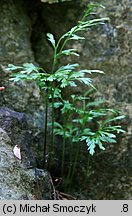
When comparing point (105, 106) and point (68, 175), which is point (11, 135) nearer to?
point (68, 175)

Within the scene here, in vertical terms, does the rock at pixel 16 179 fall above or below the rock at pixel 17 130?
below

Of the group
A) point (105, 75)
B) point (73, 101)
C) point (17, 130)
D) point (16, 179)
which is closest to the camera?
point (16, 179)

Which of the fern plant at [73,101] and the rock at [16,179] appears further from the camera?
the fern plant at [73,101]

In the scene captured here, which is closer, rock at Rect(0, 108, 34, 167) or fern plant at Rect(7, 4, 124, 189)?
fern plant at Rect(7, 4, 124, 189)

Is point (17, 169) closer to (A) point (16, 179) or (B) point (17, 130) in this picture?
(A) point (16, 179)

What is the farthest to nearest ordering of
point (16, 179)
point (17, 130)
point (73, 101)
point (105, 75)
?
point (105, 75) < point (73, 101) < point (17, 130) < point (16, 179)

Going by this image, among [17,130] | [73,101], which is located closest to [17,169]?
[17,130]

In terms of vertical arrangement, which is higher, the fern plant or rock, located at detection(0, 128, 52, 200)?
the fern plant

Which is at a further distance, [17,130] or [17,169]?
[17,130]

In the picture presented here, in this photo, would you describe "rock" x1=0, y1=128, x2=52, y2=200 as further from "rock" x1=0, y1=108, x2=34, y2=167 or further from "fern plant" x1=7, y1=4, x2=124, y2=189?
"fern plant" x1=7, y1=4, x2=124, y2=189

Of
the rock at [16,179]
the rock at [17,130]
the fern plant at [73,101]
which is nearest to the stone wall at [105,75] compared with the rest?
the fern plant at [73,101]

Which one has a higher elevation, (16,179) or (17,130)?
(17,130)

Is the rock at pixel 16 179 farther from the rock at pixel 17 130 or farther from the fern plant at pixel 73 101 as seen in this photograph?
the fern plant at pixel 73 101

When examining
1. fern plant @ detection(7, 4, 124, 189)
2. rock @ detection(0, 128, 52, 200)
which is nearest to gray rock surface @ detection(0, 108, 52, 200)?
rock @ detection(0, 128, 52, 200)
